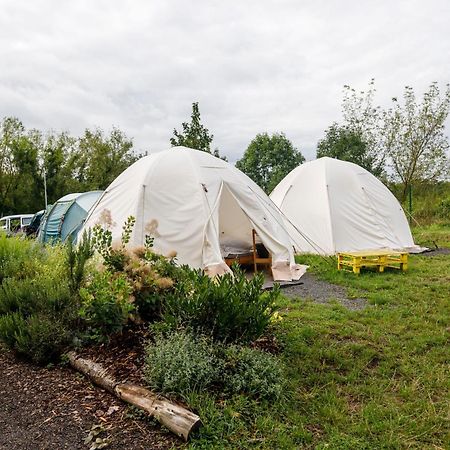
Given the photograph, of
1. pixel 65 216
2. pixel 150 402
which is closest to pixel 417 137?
pixel 65 216

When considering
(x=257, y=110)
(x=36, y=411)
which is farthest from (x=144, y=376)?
(x=257, y=110)

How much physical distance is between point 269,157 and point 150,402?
2019cm

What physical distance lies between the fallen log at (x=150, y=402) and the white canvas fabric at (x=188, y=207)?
3.49 meters

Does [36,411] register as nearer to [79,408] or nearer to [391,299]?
[79,408]

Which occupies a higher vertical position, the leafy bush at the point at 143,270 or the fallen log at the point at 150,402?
the leafy bush at the point at 143,270

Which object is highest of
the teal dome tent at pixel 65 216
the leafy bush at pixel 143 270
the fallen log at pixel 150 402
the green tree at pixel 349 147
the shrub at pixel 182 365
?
the green tree at pixel 349 147

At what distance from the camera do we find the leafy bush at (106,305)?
10.7ft

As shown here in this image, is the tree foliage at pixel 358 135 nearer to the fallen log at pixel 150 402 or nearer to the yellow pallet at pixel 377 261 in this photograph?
the yellow pallet at pixel 377 261

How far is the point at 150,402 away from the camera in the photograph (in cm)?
251

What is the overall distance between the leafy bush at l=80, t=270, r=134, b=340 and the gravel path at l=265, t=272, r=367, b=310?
3.09 m

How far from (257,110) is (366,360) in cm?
1406

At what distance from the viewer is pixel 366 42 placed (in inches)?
364

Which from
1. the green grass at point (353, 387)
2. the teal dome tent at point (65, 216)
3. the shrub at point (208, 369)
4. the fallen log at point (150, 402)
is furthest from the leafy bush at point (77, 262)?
the teal dome tent at point (65, 216)

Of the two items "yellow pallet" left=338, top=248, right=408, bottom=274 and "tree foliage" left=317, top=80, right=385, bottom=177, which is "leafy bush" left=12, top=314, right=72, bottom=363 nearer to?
"yellow pallet" left=338, top=248, right=408, bottom=274
